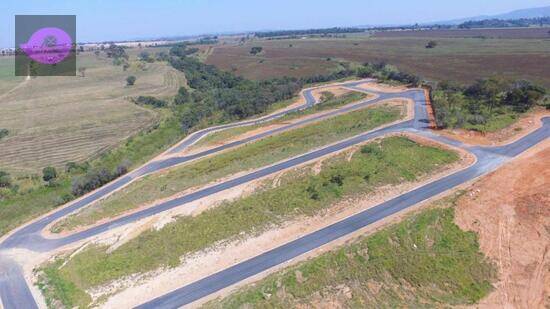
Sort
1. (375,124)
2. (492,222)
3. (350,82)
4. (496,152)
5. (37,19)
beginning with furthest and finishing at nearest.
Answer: (350,82)
(37,19)
(375,124)
(496,152)
(492,222)

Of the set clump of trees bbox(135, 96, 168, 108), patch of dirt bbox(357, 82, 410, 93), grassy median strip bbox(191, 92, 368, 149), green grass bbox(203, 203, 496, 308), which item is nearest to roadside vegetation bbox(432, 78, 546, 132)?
patch of dirt bbox(357, 82, 410, 93)

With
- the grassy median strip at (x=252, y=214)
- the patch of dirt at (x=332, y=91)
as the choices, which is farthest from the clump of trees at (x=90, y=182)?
the patch of dirt at (x=332, y=91)

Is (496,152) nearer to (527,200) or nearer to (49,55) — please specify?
(527,200)

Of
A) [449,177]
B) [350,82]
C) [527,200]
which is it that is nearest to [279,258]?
[449,177]

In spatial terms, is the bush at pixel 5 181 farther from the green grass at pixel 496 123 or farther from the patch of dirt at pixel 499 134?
the green grass at pixel 496 123

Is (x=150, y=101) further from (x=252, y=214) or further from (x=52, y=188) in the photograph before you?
(x=252, y=214)
